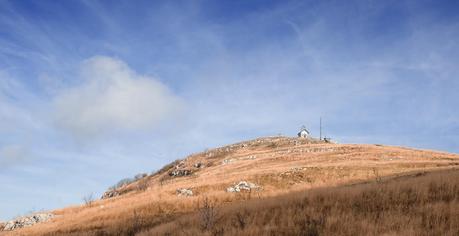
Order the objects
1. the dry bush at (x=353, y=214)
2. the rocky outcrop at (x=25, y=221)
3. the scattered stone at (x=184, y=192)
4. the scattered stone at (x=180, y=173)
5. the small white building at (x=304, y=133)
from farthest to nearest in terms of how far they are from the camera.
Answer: the small white building at (x=304, y=133) < the scattered stone at (x=180, y=173) < the scattered stone at (x=184, y=192) < the rocky outcrop at (x=25, y=221) < the dry bush at (x=353, y=214)

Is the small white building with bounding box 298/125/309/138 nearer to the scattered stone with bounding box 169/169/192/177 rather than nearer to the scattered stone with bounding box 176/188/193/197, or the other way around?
the scattered stone with bounding box 169/169/192/177

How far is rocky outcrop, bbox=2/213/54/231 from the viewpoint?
32213mm

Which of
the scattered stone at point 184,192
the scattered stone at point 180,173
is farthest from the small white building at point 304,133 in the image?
the scattered stone at point 184,192

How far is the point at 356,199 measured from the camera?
16.1 m

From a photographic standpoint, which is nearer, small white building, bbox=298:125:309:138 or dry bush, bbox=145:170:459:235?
dry bush, bbox=145:170:459:235

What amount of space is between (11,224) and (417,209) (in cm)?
2828

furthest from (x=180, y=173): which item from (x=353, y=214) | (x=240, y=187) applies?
(x=353, y=214)

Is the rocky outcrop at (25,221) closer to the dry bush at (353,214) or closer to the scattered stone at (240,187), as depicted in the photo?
the scattered stone at (240,187)

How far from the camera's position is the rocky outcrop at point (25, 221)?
106ft

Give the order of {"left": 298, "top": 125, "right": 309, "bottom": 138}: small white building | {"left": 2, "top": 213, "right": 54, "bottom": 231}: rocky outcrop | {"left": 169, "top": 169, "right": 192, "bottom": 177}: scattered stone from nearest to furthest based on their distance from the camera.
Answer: {"left": 2, "top": 213, "right": 54, "bottom": 231}: rocky outcrop, {"left": 169, "top": 169, "right": 192, "bottom": 177}: scattered stone, {"left": 298, "top": 125, "right": 309, "bottom": 138}: small white building

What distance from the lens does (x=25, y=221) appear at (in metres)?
32.7

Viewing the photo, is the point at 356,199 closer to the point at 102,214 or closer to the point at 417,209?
the point at 417,209

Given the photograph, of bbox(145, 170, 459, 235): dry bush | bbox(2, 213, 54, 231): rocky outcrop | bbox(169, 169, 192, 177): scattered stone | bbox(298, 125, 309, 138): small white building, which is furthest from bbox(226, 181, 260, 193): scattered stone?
bbox(298, 125, 309, 138): small white building

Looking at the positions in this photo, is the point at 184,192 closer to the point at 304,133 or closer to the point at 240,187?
the point at 240,187
